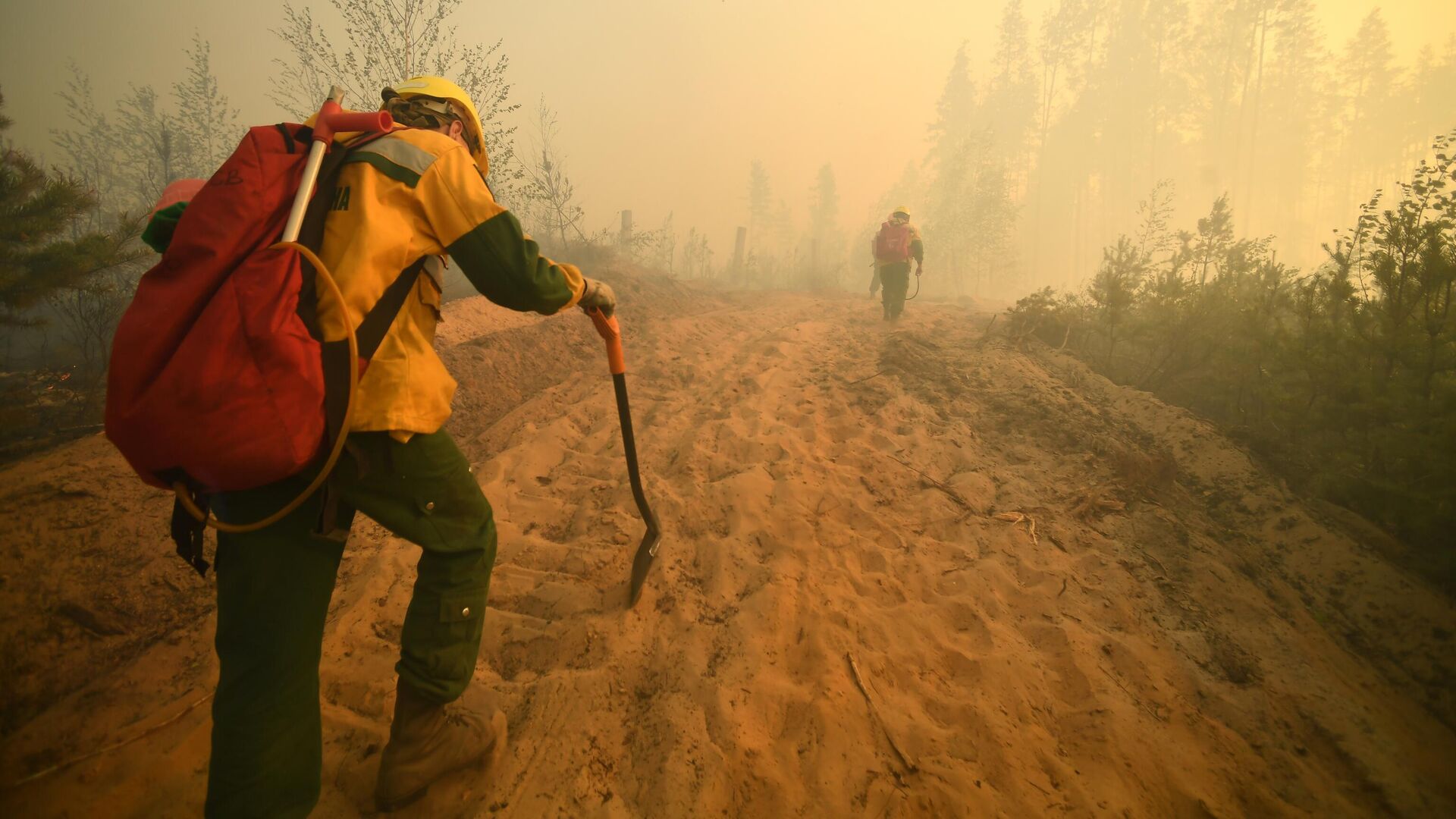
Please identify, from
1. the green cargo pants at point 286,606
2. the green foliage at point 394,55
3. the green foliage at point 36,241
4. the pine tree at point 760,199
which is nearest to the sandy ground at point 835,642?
the green cargo pants at point 286,606

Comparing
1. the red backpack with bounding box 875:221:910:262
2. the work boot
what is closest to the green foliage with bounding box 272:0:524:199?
the red backpack with bounding box 875:221:910:262

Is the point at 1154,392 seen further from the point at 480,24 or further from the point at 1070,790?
the point at 480,24

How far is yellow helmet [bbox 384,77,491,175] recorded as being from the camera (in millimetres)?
1880

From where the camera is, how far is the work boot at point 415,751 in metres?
1.68

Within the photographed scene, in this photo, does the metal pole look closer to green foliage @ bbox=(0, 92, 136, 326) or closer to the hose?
the hose

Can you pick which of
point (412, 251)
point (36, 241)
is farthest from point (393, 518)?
point (36, 241)

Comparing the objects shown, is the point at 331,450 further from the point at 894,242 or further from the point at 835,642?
the point at 894,242

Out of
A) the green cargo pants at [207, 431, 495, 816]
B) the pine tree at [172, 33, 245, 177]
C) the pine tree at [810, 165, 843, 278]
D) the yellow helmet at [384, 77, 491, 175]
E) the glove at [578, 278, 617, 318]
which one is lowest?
the green cargo pants at [207, 431, 495, 816]

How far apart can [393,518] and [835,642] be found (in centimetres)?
187

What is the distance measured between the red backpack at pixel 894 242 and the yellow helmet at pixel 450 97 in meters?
7.88

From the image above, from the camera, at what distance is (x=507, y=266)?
1568 mm

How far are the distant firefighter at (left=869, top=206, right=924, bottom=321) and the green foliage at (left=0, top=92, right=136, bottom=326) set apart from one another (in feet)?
28.5

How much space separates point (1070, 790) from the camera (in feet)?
6.39

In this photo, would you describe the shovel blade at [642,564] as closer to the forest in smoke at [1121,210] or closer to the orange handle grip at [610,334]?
the orange handle grip at [610,334]
